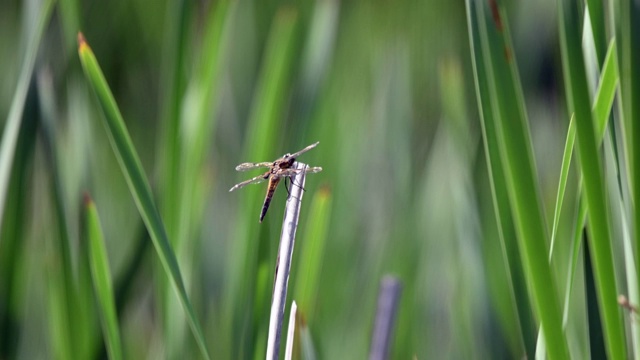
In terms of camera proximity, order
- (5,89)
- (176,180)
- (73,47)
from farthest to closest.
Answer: (5,89), (73,47), (176,180)

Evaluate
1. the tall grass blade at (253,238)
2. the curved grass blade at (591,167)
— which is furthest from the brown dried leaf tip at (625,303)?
the tall grass blade at (253,238)

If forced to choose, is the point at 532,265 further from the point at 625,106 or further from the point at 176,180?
the point at 176,180

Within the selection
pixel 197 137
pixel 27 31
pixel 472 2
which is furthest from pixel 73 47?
pixel 472 2

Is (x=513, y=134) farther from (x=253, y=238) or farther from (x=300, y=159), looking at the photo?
(x=300, y=159)

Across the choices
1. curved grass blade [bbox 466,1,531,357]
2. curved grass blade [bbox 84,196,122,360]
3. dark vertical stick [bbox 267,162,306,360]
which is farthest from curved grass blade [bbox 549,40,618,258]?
curved grass blade [bbox 84,196,122,360]

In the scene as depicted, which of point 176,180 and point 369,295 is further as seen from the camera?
point 369,295

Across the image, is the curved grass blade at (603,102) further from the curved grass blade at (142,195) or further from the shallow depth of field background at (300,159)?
the curved grass blade at (142,195)

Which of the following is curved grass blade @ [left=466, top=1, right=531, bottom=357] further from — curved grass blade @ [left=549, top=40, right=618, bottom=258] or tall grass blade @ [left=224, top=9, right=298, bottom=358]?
tall grass blade @ [left=224, top=9, right=298, bottom=358]

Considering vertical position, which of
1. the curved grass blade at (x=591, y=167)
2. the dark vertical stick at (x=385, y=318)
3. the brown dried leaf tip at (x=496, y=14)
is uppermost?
the brown dried leaf tip at (x=496, y=14)
